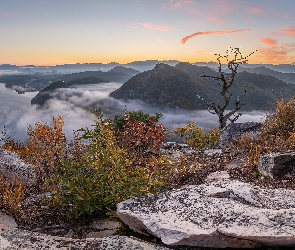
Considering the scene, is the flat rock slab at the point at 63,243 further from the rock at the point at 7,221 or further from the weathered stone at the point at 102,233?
the rock at the point at 7,221

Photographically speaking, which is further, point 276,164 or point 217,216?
point 276,164

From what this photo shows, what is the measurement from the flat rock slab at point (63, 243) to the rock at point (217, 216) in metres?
0.30

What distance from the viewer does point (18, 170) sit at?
8.44m

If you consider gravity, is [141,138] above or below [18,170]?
above

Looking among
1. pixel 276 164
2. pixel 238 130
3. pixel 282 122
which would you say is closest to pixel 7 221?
pixel 276 164

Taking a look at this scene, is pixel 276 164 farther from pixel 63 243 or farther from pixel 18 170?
pixel 18 170

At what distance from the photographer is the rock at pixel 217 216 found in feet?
12.5

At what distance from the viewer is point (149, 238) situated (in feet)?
14.1

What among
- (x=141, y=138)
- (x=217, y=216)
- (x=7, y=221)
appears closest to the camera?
(x=217, y=216)

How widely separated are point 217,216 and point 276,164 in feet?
11.4

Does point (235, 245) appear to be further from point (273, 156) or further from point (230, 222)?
point (273, 156)

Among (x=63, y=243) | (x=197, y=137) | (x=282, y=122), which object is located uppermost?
(x=282, y=122)

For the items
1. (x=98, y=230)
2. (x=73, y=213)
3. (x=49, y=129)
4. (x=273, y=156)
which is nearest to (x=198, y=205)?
(x=98, y=230)

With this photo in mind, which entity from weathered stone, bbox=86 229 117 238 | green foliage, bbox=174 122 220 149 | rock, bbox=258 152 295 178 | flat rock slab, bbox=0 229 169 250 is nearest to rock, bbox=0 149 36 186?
weathered stone, bbox=86 229 117 238
